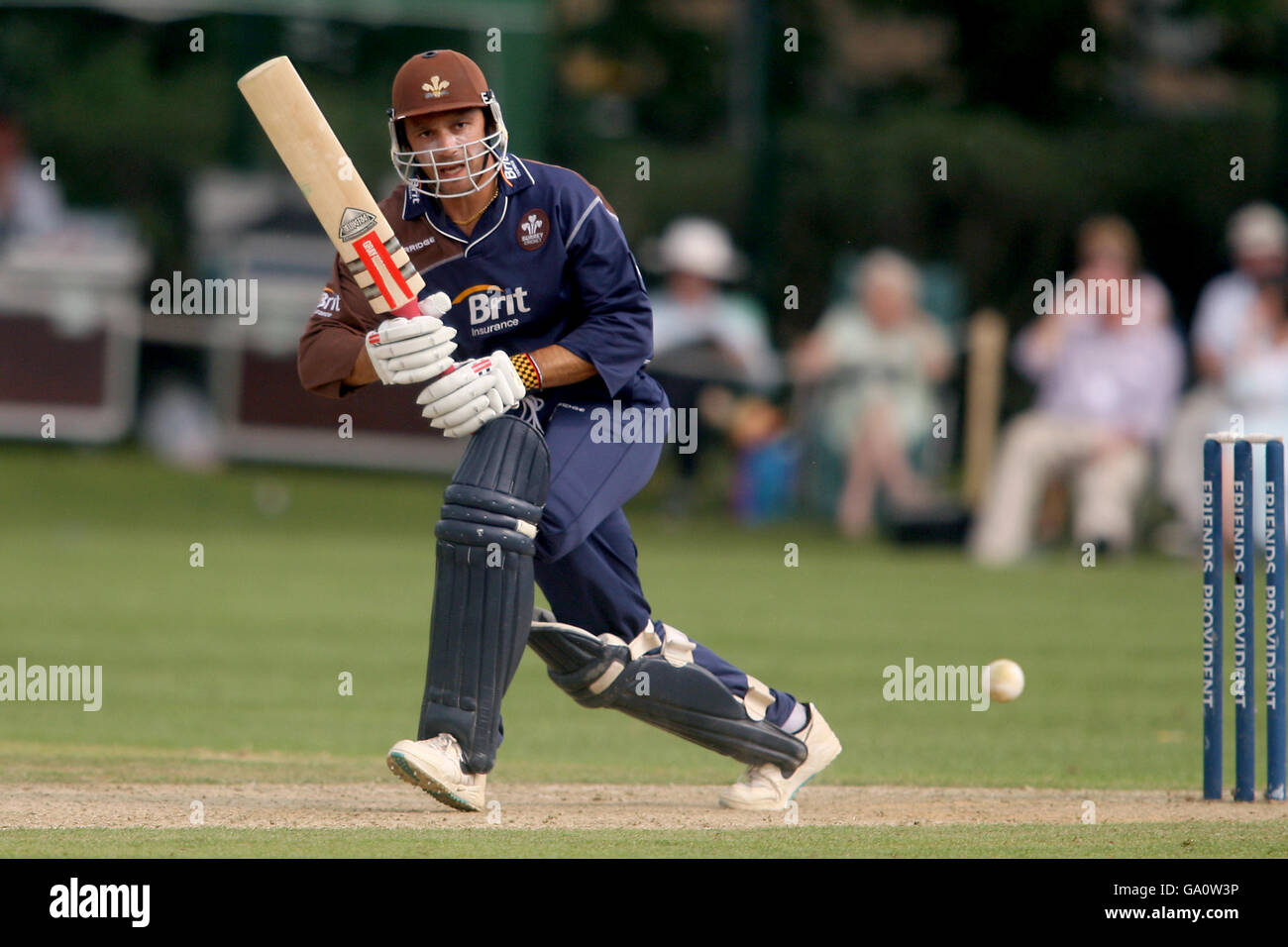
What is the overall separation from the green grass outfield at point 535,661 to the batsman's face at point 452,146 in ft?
5.83

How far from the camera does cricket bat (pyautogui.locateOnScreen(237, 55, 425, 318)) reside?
17.8 feet

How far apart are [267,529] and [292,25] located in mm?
6547

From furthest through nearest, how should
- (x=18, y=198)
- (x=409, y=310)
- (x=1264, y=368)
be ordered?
(x=18, y=198)
(x=1264, y=368)
(x=409, y=310)

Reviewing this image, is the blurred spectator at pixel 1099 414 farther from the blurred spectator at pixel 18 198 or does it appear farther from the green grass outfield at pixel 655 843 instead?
the blurred spectator at pixel 18 198

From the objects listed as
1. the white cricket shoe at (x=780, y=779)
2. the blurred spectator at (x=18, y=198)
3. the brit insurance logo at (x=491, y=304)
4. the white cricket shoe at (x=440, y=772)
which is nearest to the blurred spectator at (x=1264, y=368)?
the white cricket shoe at (x=780, y=779)

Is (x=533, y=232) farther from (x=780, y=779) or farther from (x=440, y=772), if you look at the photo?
(x=780, y=779)

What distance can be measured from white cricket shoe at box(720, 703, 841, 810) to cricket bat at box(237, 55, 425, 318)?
5.69 feet

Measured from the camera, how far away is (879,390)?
15.2 meters

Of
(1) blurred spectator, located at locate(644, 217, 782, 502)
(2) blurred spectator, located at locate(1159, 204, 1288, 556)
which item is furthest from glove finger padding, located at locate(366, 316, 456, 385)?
(1) blurred spectator, located at locate(644, 217, 782, 502)

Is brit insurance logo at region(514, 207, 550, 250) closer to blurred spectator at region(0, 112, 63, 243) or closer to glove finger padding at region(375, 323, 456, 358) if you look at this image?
glove finger padding at region(375, 323, 456, 358)

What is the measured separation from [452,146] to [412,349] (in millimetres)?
599

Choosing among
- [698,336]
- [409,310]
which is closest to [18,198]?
[698,336]

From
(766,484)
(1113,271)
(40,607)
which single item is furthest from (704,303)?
(40,607)

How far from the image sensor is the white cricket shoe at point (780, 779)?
5.95m
